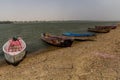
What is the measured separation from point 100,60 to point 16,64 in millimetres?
7827

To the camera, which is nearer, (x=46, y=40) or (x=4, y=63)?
(x=4, y=63)

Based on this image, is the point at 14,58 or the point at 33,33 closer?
the point at 14,58

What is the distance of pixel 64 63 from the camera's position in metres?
18.2

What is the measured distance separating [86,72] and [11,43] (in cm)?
1219

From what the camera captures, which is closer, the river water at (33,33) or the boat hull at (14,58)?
the boat hull at (14,58)

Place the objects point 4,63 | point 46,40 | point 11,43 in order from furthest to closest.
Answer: point 46,40
point 11,43
point 4,63

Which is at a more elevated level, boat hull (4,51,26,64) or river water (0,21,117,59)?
boat hull (4,51,26,64)

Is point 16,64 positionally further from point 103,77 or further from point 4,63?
point 103,77

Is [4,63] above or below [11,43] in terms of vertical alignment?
below

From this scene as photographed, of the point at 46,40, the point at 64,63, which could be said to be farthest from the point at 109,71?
the point at 46,40

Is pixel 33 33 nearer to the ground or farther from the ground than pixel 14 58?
nearer to the ground

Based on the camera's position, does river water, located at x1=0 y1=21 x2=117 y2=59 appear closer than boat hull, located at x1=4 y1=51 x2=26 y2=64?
No

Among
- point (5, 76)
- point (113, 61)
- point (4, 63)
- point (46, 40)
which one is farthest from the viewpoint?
point (46, 40)

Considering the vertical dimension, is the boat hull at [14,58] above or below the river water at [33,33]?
above
